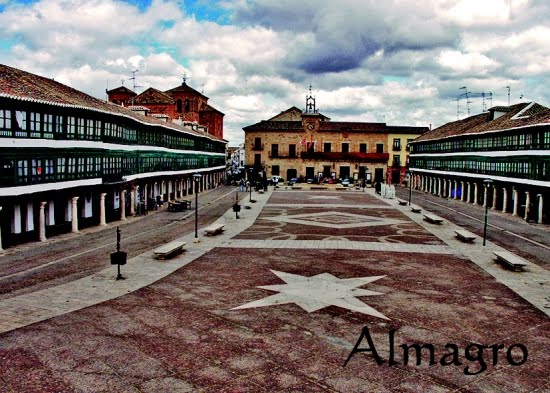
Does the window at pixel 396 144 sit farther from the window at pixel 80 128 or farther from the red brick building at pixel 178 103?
the window at pixel 80 128

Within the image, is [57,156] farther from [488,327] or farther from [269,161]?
[269,161]

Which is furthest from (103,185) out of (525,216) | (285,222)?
(525,216)

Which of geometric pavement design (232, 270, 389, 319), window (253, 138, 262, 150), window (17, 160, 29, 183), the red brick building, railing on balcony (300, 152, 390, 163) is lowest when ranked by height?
geometric pavement design (232, 270, 389, 319)

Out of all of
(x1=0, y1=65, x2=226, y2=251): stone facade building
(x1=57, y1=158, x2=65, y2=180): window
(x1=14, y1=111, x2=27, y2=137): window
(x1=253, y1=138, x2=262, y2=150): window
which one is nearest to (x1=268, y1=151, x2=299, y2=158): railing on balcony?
(x1=253, y1=138, x2=262, y2=150): window

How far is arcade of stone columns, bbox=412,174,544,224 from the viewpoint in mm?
43684

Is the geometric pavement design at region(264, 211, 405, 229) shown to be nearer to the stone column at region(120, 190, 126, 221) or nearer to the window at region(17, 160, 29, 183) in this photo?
the stone column at region(120, 190, 126, 221)

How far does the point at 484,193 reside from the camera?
57750mm

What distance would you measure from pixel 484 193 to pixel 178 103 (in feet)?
221

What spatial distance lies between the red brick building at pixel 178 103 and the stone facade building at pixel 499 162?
1668 inches

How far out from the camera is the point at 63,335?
13.4 metres

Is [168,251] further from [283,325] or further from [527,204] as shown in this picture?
[527,204]

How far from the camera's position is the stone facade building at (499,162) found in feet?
140

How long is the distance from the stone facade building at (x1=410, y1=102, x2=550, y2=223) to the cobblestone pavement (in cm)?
1146

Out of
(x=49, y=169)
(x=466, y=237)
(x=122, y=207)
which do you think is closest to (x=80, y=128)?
(x=49, y=169)
